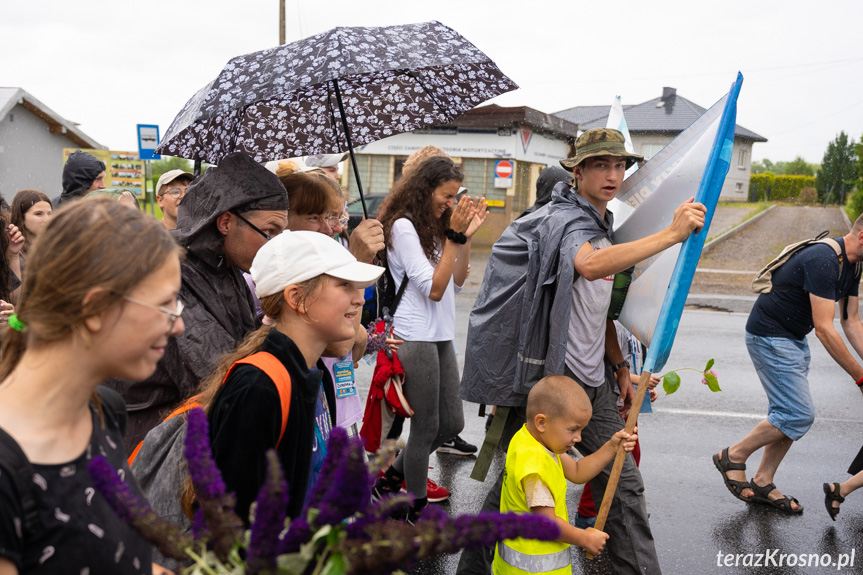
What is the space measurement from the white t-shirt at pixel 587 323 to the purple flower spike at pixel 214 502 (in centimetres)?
251

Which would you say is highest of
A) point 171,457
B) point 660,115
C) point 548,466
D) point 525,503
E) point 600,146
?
point 660,115

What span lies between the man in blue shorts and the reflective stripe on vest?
2.48 meters

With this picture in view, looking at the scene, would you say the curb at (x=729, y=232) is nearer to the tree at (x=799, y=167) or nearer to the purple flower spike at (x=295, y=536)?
the purple flower spike at (x=295, y=536)

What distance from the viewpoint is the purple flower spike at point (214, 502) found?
1.06m

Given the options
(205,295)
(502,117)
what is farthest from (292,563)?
(502,117)

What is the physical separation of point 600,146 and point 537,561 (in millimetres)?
1867

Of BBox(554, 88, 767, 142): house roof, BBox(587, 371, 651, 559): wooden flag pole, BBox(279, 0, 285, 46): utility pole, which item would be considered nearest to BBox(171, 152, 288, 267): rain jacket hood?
BBox(587, 371, 651, 559): wooden flag pole

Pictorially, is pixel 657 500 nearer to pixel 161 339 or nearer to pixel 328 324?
pixel 328 324

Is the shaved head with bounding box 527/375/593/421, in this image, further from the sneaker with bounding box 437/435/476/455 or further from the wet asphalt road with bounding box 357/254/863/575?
the sneaker with bounding box 437/435/476/455

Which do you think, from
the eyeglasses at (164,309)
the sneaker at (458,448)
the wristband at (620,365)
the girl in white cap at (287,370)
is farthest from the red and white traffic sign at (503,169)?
the eyeglasses at (164,309)

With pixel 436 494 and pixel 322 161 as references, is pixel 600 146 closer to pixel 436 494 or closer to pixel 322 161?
pixel 436 494

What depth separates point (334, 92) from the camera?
4.11 metres

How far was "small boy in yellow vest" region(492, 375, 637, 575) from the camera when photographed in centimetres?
294

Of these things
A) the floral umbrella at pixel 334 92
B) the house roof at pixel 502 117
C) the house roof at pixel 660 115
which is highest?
the house roof at pixel 660 115
